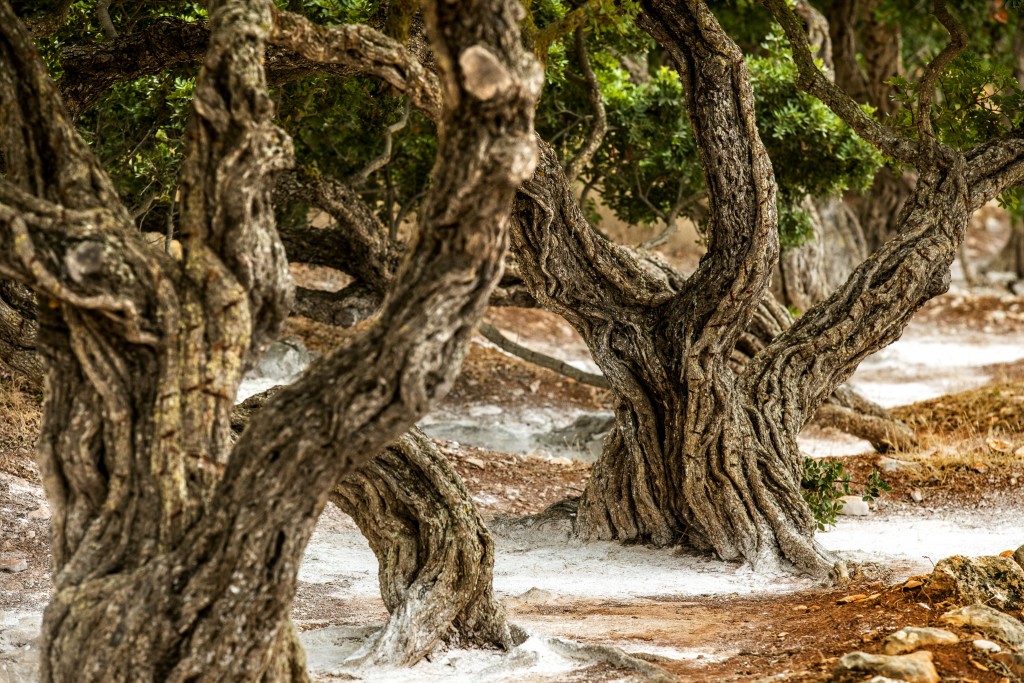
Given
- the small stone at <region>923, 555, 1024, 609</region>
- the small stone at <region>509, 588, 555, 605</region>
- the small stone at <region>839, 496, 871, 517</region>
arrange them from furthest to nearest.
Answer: the small stone at <region>839, 496, 871, 517</region> → the small stone at <region>509, 588, 555, 605</region> → the small stone at <region>923, 555, 1024, 609</region>

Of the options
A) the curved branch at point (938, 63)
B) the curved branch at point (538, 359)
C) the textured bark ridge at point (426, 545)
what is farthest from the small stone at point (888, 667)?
the curved branch at point (538, 359)

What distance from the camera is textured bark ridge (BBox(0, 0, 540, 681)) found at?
3307mm

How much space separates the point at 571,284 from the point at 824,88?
6.69 ft

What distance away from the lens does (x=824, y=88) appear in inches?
272

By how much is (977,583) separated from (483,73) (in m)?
3.35

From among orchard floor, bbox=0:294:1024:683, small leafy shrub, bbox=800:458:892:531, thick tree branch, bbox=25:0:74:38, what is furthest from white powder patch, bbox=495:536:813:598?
thick tree branch, bbox=25:0:74:38

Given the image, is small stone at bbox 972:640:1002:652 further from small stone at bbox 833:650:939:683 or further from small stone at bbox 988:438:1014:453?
small stone at bbox 988:438:1014:453

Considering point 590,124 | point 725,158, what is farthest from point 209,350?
point 590,124

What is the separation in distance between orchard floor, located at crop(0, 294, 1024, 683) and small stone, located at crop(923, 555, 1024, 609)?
14cm

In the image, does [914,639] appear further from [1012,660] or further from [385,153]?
[385,153]

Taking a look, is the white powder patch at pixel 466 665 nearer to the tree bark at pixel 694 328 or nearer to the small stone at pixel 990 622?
the small stone at pixel 990 622

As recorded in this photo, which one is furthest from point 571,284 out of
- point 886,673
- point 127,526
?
point 127,526

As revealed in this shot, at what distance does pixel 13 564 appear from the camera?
5.82m

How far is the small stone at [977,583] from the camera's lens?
16.1ft
